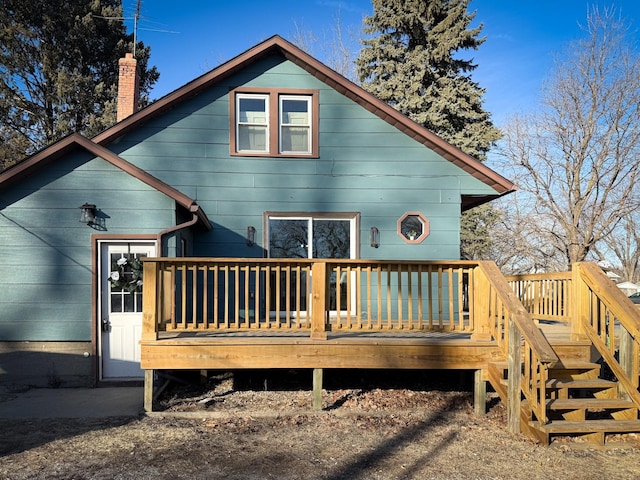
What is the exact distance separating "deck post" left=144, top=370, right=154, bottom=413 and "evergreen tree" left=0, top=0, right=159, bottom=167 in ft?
54.8

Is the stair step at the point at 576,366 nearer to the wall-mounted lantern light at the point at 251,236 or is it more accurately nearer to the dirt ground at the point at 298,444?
the dirt ground at the point at 298,444

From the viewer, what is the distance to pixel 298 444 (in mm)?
4887

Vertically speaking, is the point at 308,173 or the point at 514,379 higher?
the point at 308,173

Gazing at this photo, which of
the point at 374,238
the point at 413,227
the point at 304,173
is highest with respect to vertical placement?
the point at 304,173

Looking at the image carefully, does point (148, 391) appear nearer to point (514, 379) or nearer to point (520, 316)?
point (514, 379)

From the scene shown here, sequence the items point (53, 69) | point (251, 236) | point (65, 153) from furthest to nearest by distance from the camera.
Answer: point (53, 69), point (251, 236), point (65, 153)

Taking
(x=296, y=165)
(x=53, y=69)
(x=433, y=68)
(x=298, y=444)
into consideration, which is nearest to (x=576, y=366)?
(x=298, y=444)

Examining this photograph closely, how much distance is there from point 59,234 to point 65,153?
1.20 meters

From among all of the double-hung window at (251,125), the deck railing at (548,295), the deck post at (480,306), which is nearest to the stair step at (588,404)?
the deck post at (480,306)

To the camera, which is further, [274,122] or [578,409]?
[274,122]

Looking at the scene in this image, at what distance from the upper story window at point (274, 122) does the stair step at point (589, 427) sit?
223 inches

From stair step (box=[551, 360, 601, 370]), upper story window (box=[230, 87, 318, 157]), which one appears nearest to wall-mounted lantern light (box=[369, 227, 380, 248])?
upper story window (box=[230, 87, 318, 157])

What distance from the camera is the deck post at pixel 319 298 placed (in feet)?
19.1

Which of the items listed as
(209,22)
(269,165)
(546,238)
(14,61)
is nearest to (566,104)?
(546,238)
